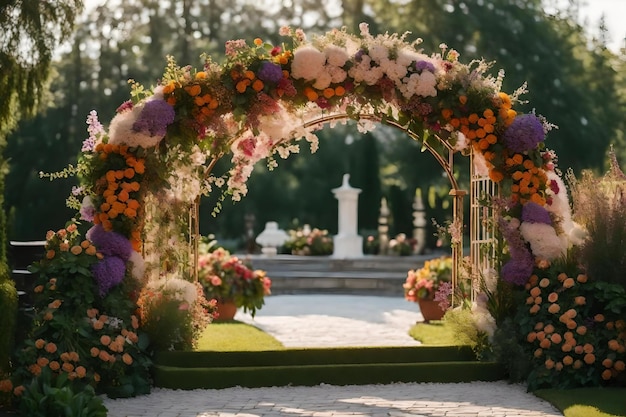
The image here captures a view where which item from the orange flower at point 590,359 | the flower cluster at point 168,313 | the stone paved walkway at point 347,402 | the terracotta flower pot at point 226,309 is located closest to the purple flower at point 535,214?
the orange flower at point 590,359

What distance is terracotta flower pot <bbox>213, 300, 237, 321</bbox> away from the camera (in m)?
13.9

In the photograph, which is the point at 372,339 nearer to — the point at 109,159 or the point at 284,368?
the point at 284,368

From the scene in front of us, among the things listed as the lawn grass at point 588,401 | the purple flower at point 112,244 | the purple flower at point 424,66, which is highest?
the purple flower at point 424,66

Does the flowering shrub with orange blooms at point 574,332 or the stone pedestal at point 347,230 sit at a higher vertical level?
the stone pedestal at point 347,230

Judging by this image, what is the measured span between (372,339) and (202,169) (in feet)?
10.3

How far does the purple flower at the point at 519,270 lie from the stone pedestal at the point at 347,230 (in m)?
15.5

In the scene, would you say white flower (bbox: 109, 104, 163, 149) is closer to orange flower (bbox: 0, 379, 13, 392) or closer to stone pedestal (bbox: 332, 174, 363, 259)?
orange flower (bbox: 0, 379, 13, 392)

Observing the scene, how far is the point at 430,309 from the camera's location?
45.3 ft

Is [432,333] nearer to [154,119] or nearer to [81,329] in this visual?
[154,119]

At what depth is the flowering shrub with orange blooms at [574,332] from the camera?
834 cm

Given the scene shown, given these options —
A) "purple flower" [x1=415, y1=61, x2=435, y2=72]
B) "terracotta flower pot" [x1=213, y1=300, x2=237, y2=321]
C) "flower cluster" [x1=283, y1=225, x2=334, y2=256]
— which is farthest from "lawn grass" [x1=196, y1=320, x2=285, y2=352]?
"flower cluster" [x1=283, y1=225, x2=334, y2=256]

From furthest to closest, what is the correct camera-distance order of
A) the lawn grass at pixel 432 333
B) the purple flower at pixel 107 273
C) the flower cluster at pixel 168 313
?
the lawn grass at pixel 432 333
the flower cluster at pixel 168 313
the purple flower at pixel 107 273

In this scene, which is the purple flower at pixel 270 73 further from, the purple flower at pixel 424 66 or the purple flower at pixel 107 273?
the purple flower at pixel 107 273

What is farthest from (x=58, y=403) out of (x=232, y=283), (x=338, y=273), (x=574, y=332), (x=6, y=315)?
(x=338, y=273)
